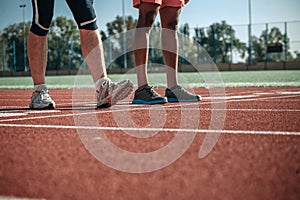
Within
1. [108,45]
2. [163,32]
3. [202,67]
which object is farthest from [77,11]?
[108,45]

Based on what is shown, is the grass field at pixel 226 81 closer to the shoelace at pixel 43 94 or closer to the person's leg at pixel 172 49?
the person's leg at pixel 172 49

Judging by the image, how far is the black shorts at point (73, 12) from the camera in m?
3.68

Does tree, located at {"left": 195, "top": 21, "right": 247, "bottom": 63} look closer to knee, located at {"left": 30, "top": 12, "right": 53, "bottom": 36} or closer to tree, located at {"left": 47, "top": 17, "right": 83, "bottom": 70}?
tree, located at {"left": 47, "top": 17, "right": 83, "bottom": 70}

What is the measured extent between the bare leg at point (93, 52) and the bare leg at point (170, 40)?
991mm

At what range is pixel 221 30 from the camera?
3538 centimetres

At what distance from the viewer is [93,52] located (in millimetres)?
3762

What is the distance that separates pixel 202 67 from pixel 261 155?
33606mm

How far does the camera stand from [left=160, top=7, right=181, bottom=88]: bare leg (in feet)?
14.9

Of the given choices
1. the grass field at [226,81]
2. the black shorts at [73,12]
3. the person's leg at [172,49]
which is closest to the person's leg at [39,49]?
the black shorts at [73,12]

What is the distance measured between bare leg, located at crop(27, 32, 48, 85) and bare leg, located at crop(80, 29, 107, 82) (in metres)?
0.40

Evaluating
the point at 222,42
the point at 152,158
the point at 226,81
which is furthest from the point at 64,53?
the point at 152,158

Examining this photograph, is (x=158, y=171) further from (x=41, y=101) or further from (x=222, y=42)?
(x=222, y=42)

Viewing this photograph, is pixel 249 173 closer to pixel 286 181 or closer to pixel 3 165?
pixel 286 181

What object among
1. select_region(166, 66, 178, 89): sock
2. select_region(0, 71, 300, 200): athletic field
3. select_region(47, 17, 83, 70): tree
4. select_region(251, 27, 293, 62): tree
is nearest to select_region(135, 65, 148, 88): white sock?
select_region(166, 66, 178, 89): sock
